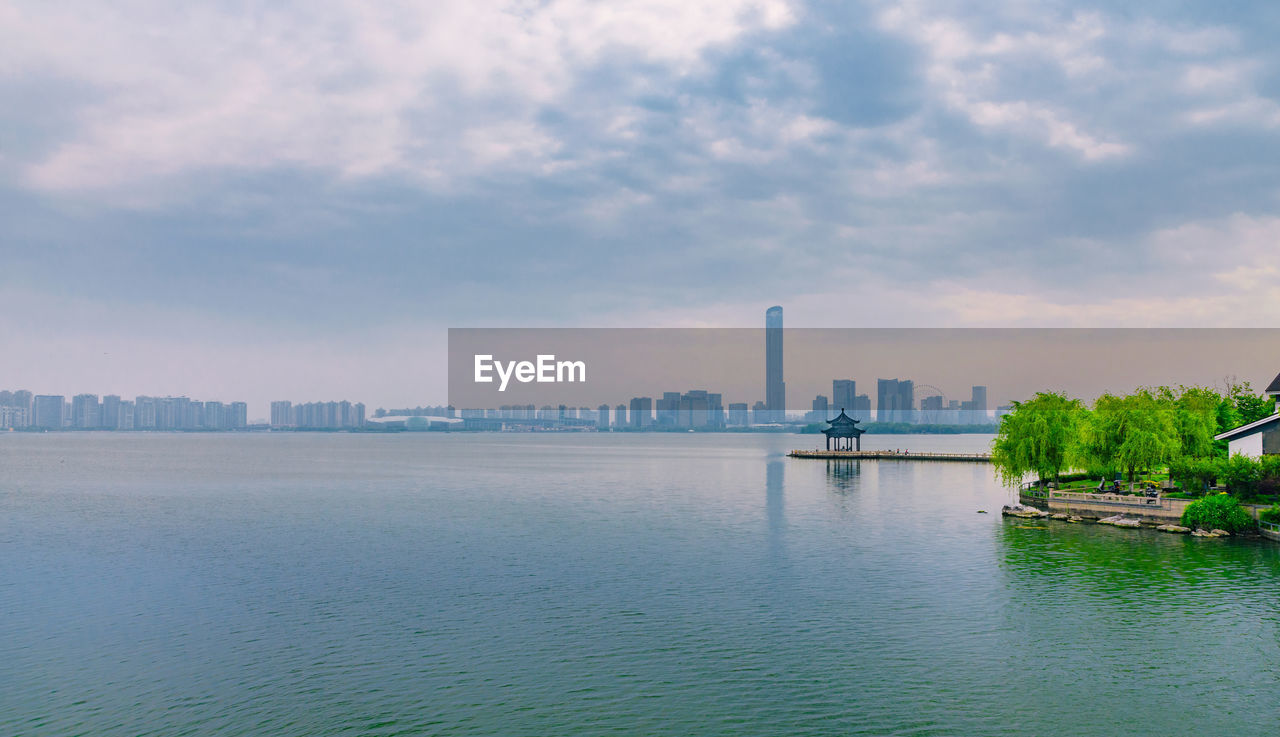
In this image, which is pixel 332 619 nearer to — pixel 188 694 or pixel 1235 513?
Result: pixel 188 694

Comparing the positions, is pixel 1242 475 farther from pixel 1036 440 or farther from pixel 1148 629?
pixel 1148 629

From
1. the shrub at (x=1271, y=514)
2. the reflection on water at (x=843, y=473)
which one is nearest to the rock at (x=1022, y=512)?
the shrub at (x=1271, y=514)

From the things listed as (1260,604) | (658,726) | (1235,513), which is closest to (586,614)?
(658,726)

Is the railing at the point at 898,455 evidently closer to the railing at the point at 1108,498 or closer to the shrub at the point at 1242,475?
the railing at the point at 1108,498

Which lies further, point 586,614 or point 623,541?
point 623,541

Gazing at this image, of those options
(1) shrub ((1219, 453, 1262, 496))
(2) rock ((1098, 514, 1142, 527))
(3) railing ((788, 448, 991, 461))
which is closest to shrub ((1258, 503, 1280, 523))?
(1) shrub ((1219, 453, 1262, 496))

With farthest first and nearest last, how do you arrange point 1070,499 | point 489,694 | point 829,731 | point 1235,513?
point 1070,499 < point 1235,513 < point 489,694 < point 829,731

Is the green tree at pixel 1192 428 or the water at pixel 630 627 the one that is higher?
the green tree at pixel 1192 428
